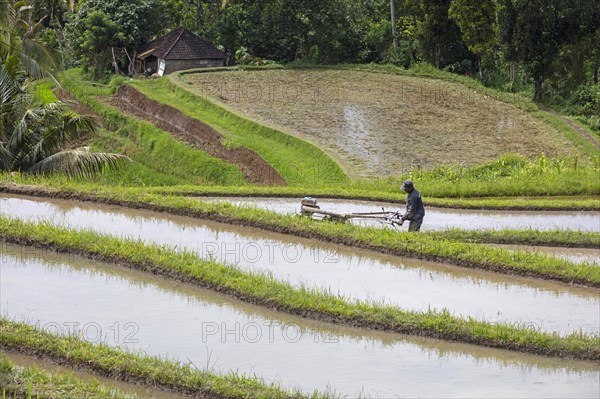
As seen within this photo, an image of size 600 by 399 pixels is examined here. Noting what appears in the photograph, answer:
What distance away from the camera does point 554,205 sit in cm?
1606

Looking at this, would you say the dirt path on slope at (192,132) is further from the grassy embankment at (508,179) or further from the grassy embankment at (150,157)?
the grassy embankment at (508,179)

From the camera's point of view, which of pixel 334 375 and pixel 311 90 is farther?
pixel 311 90

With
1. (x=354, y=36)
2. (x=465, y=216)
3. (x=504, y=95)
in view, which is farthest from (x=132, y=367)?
(x=354, y=36)

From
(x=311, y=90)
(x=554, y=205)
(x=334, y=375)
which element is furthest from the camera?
(x=311, y=90)

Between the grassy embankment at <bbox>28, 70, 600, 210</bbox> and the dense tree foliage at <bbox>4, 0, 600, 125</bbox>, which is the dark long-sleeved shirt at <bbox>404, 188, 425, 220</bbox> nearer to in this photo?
the grassy embankment at <bbox>28, 70, 600, 210</bbox>

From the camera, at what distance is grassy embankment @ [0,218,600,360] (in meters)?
9.47

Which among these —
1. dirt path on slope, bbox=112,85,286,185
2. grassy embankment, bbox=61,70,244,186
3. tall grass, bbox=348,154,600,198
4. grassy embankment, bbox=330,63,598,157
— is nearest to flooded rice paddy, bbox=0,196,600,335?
tall grass, bbox=348,154,600,198

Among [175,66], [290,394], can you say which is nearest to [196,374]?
[290,394]

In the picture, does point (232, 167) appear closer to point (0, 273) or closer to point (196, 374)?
point (0, 273)

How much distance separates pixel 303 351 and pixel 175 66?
23.5 m

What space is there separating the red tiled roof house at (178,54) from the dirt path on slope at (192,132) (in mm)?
2349

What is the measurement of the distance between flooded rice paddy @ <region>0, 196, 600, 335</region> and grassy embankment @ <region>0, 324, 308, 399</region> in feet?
8.78

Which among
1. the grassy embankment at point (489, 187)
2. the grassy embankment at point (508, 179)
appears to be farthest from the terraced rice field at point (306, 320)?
the grassy embankment at point (508, 179)

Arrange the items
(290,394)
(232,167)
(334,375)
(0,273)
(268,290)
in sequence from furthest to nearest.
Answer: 1. (232,167)
2. (0,273)
3. (268,290)
4. (334,375)
5. (290,394)
